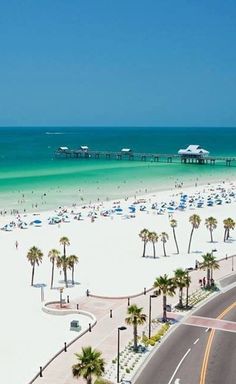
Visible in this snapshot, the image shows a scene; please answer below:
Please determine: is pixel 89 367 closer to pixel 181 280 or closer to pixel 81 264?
pixel 181 280

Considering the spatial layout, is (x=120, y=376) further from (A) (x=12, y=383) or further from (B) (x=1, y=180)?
(B) (x=1, y=180)

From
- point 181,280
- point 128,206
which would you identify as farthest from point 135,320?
point 128,206

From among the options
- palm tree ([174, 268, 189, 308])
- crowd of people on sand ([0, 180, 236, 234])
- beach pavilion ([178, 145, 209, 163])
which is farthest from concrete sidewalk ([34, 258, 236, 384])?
beach pavilion ([178, 145, 209, 163])

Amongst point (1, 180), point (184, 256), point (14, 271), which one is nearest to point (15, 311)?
point (14, 271)

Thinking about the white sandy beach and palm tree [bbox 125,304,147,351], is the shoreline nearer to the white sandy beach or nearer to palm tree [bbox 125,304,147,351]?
the white sandy beach

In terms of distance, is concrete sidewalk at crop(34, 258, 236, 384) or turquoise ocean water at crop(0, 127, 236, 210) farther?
turquoise ocean water at crop(0, 127, 236, 210)

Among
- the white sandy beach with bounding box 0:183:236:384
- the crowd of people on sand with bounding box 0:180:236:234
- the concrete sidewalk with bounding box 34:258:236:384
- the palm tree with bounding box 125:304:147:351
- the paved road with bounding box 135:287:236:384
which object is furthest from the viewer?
the crowd of people on sand with bounding box 0:180:236:234

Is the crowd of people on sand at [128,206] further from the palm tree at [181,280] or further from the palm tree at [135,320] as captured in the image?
the palm tree at [135,320]
